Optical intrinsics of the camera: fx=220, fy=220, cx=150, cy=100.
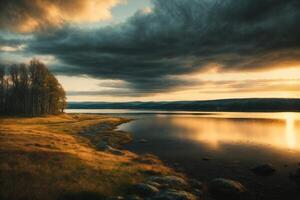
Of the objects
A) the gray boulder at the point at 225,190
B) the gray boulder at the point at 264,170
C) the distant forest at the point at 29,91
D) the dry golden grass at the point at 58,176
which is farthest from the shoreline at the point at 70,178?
the distant forest at the point at 29,91

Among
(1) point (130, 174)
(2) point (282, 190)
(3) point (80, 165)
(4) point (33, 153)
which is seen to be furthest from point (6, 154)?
(2) point (282, 190)

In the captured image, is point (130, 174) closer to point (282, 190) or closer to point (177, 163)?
point (177, 163)

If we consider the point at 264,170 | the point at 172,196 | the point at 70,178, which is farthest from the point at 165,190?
the point at 264,170

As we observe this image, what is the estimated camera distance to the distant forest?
108 m

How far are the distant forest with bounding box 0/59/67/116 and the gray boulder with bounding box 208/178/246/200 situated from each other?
103m

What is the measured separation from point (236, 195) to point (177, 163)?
1532 cm

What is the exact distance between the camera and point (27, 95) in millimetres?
108625

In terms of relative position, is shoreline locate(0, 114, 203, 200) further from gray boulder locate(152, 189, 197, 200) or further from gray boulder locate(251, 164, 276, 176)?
gray boulder locate(251, 164, 276, 176)

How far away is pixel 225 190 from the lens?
2500cm

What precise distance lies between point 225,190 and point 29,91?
111127 millimetres

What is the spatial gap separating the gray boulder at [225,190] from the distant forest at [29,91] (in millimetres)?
103023

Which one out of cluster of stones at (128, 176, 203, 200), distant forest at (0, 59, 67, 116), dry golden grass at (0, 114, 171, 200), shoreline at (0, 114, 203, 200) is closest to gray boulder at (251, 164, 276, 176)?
cluster of stones at (128, 176, 203, 200)

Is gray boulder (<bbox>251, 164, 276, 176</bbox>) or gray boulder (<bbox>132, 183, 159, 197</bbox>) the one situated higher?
gray boulder (<bbox>132, 183, 159, 197</bbox>)

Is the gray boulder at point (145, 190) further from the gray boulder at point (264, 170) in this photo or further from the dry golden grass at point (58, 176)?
the gray boulder at point (264, 170)
